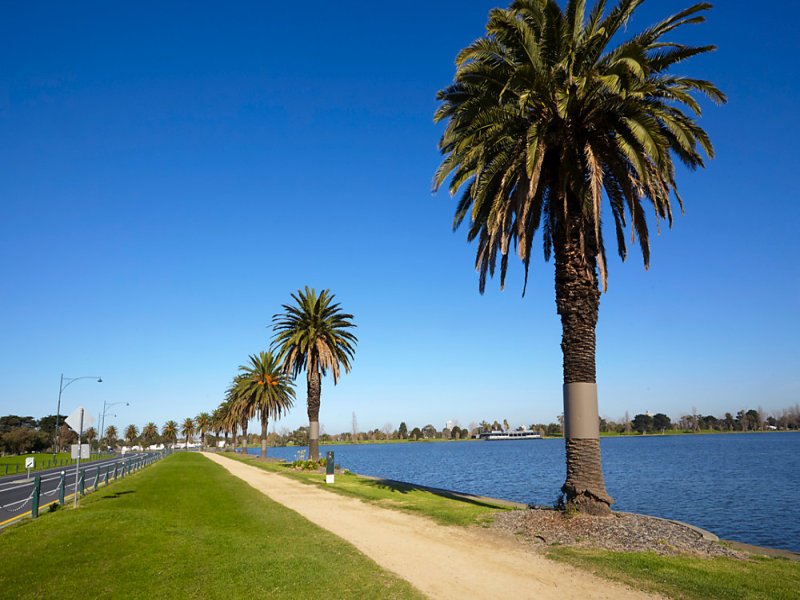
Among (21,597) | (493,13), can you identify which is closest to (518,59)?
(493,13)

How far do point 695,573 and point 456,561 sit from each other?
4.51 m

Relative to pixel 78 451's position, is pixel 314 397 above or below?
above

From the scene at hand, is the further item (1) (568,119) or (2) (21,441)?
(2) (21,441)

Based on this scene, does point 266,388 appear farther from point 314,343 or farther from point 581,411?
point 581,411

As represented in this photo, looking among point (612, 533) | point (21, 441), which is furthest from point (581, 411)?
point (21, 441)

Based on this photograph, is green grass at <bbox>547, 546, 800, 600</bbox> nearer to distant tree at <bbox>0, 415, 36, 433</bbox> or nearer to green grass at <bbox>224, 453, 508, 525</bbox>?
green grass at <bbox>224, 453, 508, 525</bbox>

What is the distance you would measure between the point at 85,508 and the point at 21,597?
12484mm

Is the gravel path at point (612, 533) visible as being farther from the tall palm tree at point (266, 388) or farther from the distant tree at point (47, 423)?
the distant tree at point (47, 423)

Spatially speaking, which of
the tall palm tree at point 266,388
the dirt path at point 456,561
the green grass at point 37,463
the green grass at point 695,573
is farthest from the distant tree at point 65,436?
the green grass at point 695,573

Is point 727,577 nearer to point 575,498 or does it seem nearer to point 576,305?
point 575,498

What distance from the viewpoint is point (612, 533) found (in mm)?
13227

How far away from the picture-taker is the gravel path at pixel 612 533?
1215 centimetres

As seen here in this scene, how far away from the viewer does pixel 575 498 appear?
15.2 m

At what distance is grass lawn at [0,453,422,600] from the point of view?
9.06 meters
